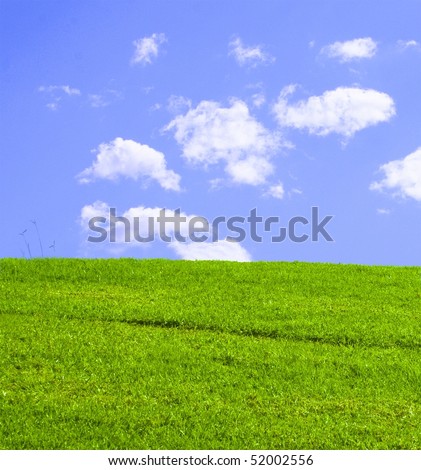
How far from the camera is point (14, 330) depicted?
17.1 m

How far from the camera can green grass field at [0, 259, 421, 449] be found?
11977mm

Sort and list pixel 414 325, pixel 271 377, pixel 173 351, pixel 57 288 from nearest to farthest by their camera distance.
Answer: pixel 271 377 → pixel 173 351 → pixel 414 325 → pixel 57 288

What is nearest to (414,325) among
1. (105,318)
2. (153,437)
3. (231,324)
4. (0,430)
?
(231,324)

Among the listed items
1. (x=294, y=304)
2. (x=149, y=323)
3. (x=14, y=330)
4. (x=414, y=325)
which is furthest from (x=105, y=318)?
(x=414, y=325)

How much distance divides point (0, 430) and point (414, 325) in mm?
11321

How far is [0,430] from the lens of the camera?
11.8m

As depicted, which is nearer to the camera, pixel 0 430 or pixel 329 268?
pixel 0 430

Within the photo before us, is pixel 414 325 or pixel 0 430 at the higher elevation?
pixel 414 325

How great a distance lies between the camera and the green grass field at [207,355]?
11977mm

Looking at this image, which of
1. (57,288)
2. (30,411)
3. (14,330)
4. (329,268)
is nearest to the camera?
(30,411)

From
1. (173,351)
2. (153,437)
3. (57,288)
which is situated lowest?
(153,437)

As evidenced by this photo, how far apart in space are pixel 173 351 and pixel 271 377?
8.15 ft

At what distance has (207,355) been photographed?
613 inches

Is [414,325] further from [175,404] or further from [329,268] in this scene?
[175,404]
